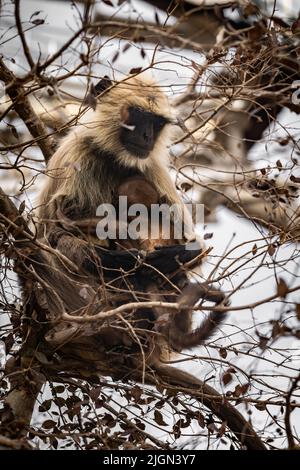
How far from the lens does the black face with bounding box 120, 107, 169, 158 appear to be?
6031mm

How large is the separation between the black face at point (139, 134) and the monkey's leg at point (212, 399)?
1866mm

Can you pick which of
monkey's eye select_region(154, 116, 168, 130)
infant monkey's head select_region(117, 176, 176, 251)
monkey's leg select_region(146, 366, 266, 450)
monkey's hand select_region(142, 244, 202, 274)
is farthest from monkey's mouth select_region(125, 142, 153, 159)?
monkey's leg select_region(146, 366, 266, 450)

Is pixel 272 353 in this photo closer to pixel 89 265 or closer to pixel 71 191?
pixel 89 265

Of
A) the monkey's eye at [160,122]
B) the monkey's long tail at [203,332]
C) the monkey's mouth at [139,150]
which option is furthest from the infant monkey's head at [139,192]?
the monkey's long tail at [203,332]

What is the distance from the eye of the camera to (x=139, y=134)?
609 centimetres

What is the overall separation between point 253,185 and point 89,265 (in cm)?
127

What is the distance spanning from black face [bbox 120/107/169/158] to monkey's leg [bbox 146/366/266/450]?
1.87 m

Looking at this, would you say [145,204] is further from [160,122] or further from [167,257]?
[160,122]

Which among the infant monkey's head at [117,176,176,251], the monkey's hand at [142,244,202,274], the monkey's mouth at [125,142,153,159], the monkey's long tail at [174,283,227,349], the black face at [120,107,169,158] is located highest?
the black face at [120,107,169,158]

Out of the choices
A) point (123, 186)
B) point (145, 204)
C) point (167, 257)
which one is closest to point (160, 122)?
point (123, 186)

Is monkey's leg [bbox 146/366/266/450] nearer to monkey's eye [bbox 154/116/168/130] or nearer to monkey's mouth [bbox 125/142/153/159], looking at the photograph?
monkey's mouth [bbox 125/142/153/159]

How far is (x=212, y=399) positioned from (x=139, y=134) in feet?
7.72

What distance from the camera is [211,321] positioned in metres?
4.71

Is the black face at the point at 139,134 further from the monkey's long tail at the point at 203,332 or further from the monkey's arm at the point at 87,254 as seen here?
the monkey's long tail at the point at 203,332
